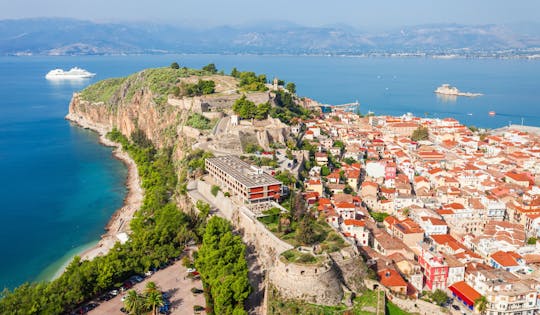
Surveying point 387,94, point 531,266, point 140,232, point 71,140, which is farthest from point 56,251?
point 387,94

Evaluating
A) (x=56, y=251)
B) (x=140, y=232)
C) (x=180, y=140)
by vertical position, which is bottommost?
(x=56, y=251)

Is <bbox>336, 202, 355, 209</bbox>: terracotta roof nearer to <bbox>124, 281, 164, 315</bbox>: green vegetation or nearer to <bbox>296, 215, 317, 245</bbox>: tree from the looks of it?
<bbox>296, 215, 317, 245</bbox>: tree

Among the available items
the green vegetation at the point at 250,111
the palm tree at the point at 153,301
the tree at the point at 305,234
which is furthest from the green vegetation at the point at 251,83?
the palm tree at the point at 153,301

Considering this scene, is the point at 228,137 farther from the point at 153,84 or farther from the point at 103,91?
the point at 103,91

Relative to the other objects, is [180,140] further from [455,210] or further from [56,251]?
[455,210]

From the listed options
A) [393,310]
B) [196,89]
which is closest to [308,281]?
[393,310]

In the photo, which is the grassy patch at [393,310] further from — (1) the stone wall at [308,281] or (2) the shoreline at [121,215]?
(2) the shoreline at [121,215]

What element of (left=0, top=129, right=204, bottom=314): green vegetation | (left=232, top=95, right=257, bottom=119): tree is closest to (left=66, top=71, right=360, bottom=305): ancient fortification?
(left=232, top=95, right=257, bottom=119): tree
